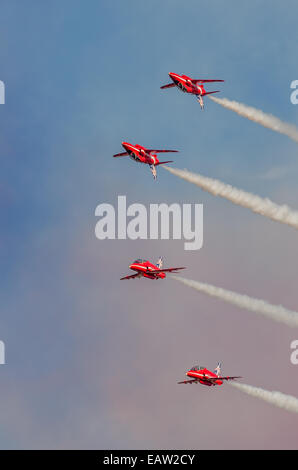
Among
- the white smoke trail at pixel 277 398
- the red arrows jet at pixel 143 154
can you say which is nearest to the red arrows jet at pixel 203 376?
the white smoke trail at pixel 277 398

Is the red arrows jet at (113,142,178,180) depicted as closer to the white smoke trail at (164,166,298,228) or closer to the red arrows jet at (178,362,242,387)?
the white smoke trail at (164,166,298,228)

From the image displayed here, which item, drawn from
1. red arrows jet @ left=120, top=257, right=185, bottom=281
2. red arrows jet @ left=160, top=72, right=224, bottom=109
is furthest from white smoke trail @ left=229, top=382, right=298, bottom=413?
red arrows jet @ left=160, top=72, right=224, bottom=109

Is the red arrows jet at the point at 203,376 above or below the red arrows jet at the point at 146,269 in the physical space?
below

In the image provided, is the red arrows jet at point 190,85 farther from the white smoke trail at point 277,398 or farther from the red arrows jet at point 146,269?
the white smoke trail at point 277,398

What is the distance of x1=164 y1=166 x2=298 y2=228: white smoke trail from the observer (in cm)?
14688

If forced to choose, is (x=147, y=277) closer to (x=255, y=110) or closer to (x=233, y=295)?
(x=233, y=295)

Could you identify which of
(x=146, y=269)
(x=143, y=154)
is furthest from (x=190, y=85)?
(x=146, y=269)

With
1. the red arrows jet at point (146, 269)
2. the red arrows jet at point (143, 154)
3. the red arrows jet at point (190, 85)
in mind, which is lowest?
the red arrows jet at point (146, 269)

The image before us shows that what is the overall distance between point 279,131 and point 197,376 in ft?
221

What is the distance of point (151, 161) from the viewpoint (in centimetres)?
15025

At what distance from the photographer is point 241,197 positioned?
152125mm

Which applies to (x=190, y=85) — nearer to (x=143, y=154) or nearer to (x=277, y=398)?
(x=143, y=154)

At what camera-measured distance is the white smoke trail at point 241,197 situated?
14688cm
